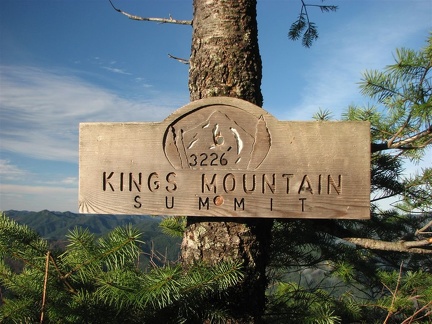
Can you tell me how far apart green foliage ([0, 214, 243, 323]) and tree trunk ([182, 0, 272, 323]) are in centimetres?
15

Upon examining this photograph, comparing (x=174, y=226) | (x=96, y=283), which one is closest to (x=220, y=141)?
(x=96, y=283)

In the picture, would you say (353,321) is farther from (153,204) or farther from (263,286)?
(153,204)

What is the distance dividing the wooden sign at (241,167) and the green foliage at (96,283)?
0.25 m

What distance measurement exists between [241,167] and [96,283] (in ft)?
2.00

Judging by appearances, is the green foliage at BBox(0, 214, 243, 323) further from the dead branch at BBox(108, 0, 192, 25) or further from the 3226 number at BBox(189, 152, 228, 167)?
the dead branch at BBox(108, 0, 192, 25)

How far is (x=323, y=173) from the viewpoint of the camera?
1401 mm

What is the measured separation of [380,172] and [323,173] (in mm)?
1088

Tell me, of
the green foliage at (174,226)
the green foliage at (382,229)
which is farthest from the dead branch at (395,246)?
the green foliage at (174,226)

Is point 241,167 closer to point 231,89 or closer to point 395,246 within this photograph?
point 231,89

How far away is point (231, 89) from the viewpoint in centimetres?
151

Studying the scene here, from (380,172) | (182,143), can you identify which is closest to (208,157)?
(182,143)

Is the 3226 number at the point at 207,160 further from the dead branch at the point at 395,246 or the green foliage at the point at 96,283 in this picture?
the dead branch at the point at 395,246

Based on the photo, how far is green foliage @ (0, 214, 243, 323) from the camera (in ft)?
3.65

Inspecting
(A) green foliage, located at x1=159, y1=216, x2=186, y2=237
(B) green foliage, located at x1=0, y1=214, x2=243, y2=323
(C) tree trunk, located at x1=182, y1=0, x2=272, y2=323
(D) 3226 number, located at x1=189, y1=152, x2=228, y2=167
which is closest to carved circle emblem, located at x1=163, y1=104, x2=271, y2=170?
(D) 3226 number, located at x1=189, y1=152, x2=228, y2=167
